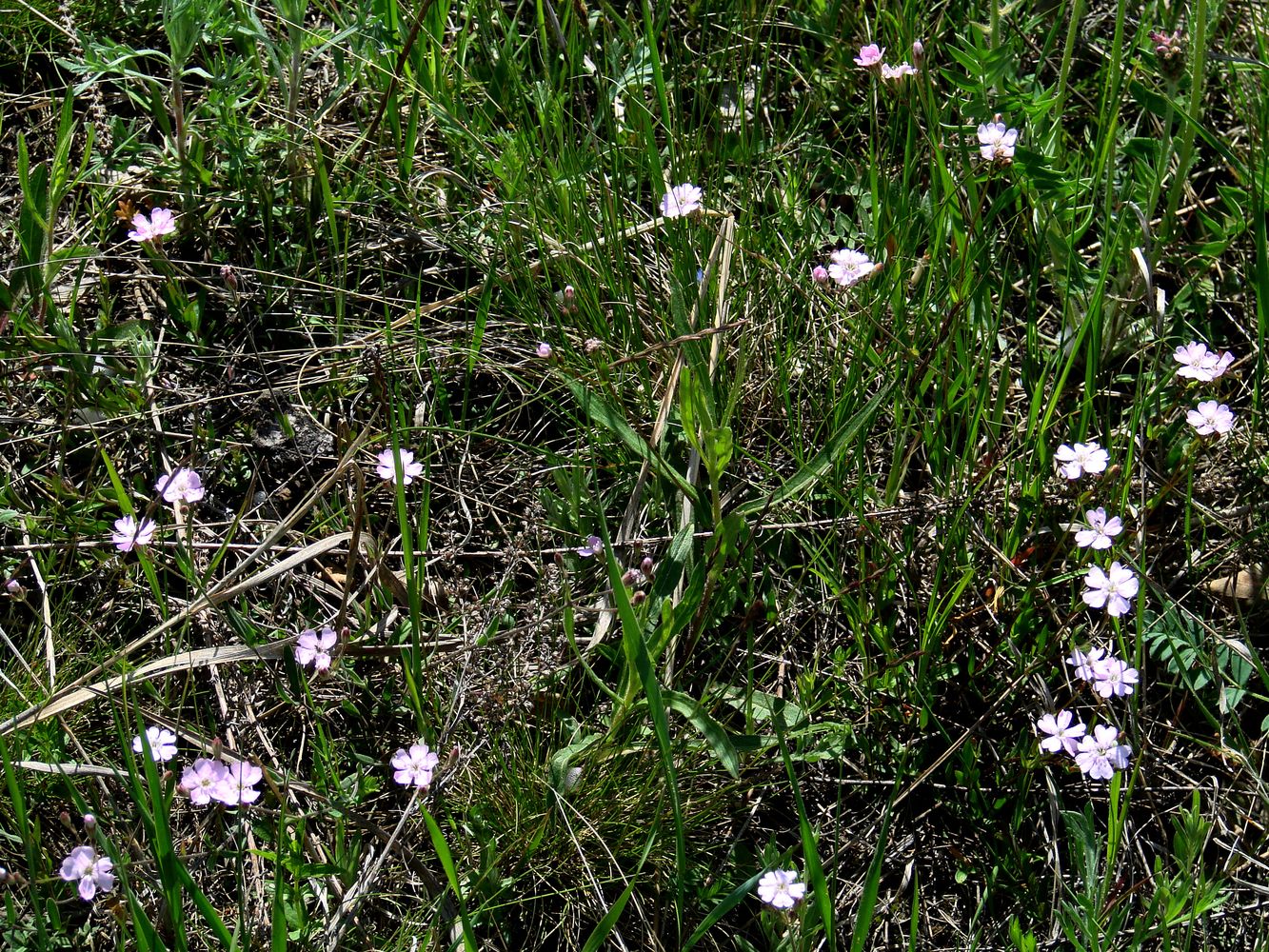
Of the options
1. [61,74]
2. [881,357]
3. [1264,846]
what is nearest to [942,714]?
[1264,846]

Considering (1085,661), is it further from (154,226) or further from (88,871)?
(154,226)

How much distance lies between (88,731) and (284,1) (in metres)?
1.52

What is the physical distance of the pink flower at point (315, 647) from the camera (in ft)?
6.73

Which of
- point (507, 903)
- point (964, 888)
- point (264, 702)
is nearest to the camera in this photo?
point (507, 903)

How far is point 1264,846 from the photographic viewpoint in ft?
6.69

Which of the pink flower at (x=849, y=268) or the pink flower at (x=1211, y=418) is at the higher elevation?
the pink flower at (x=849, y=268)

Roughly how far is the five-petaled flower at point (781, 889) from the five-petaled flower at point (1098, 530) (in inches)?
30.7

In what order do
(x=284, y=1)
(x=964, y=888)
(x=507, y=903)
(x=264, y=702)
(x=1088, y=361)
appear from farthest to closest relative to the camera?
(x=284, y=1) < (x=1088, y=361) < (x=264, y=702) < (x=964, y=888) < (x=507, y=903)

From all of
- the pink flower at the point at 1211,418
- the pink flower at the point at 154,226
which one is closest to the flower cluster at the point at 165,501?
the pink flower at the point at 154,226

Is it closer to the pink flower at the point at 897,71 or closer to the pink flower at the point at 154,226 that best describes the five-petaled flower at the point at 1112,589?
the pink flower at the point at 897,71

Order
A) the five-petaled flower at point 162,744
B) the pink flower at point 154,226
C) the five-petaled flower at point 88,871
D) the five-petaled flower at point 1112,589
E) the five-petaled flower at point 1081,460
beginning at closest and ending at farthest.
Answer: the five-petaled flower at point 88,871 → the five-petaled flower at point 162,744 → the five-petaled flower at point 1112,589 → the five-petaled flower at point 1081,460 → the pink flower at point 154,226

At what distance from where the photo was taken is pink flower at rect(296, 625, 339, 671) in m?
2.05

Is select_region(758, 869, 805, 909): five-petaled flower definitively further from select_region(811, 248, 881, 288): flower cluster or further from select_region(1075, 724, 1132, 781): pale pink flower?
select_region(811, 248, 881, 288): flower cluster

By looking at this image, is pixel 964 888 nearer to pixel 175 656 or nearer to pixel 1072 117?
pixel 175 656
